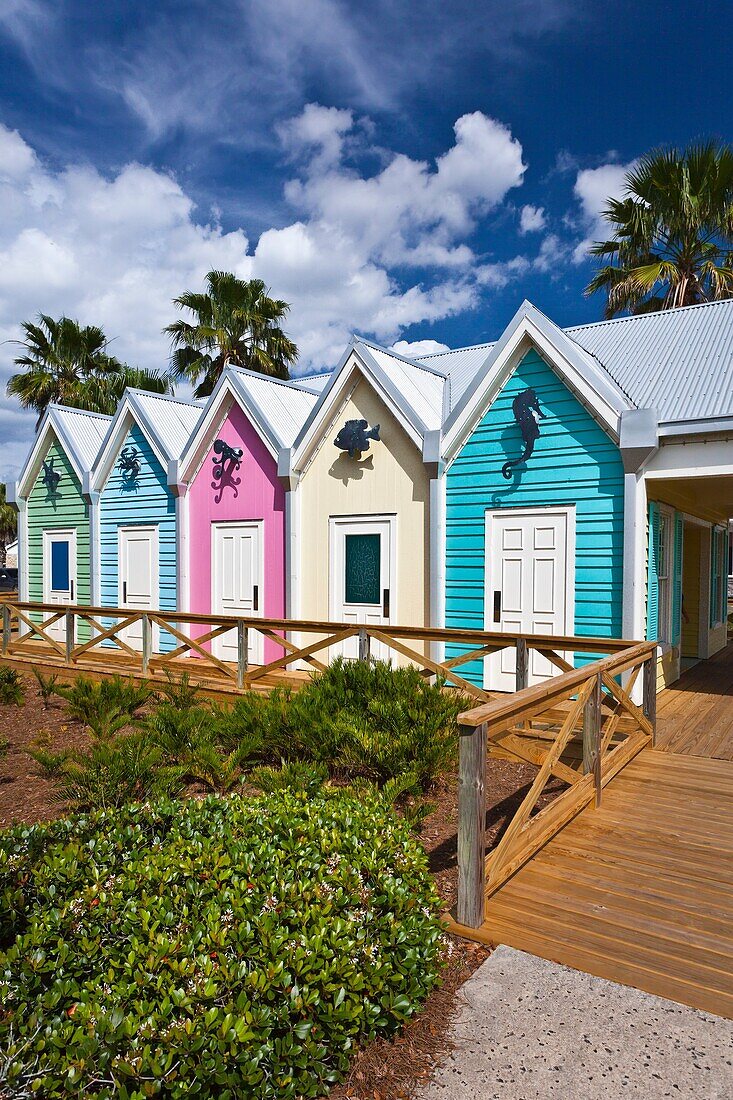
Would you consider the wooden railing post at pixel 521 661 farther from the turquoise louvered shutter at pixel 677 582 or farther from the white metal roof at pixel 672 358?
the turquoise louvered shutter at pixel 677 582

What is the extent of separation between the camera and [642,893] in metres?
3.80

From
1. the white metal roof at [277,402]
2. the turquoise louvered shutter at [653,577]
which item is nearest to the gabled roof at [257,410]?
the white metal roof at [277,402]

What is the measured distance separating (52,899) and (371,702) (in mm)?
3766

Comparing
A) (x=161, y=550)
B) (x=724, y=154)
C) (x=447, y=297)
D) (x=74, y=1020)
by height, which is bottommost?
(x=74, y=1020)

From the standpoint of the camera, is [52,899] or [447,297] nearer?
[52,899]

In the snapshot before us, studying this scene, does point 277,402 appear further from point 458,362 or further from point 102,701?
point 102,701

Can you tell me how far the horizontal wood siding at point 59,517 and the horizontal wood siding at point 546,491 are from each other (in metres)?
9.62

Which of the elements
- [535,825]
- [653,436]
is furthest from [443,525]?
[535,825]

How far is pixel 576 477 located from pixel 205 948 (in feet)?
23.9

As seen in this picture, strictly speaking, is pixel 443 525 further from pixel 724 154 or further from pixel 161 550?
pixel 724 154

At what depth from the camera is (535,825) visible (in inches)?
165

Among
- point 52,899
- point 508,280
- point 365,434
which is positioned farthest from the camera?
point 508,280

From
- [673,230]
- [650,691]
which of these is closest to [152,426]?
[650,691]

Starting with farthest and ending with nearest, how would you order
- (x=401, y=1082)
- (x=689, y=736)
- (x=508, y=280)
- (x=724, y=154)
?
(x=508, y=280), (x=724, y=154), (x=689, y=736), (x=401, y=1082)
